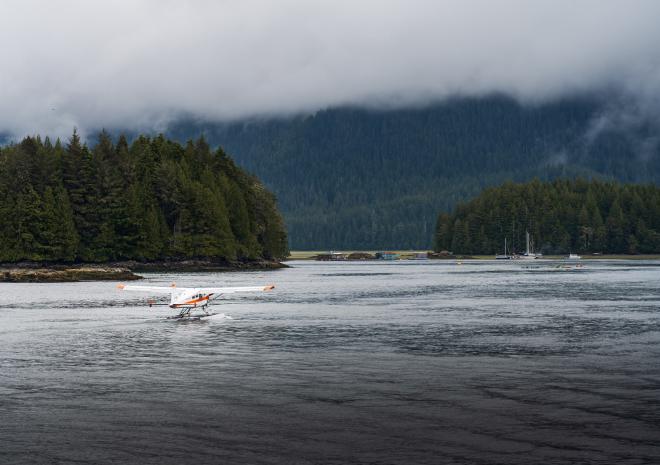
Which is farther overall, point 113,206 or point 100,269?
point 113,206

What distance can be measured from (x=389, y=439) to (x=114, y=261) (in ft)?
523

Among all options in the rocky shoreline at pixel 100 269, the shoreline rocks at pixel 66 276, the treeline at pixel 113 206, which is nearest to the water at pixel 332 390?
the shoreline rocks at pixel 66 276

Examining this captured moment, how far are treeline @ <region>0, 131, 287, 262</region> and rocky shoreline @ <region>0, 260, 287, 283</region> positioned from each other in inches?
78.8

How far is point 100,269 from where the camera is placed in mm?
140375

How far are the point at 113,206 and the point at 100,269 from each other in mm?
35124

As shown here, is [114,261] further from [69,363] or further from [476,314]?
[69,363]

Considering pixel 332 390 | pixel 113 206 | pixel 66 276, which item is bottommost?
pixel 332 390

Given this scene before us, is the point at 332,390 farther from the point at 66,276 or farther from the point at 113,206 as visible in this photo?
the point at 113,206

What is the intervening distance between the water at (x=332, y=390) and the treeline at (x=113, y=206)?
107 meters

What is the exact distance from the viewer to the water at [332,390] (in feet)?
67.8

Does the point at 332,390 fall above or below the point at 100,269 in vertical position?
below

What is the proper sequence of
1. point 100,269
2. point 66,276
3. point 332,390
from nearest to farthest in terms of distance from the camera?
point 332,390
point 66,276
point 100,269

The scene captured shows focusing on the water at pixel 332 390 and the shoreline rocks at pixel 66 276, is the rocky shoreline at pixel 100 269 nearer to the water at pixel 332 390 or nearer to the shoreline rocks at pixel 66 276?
the shoreline rocks at pixel 66 276

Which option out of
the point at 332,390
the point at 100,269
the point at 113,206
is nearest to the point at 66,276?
the point at 100,269
